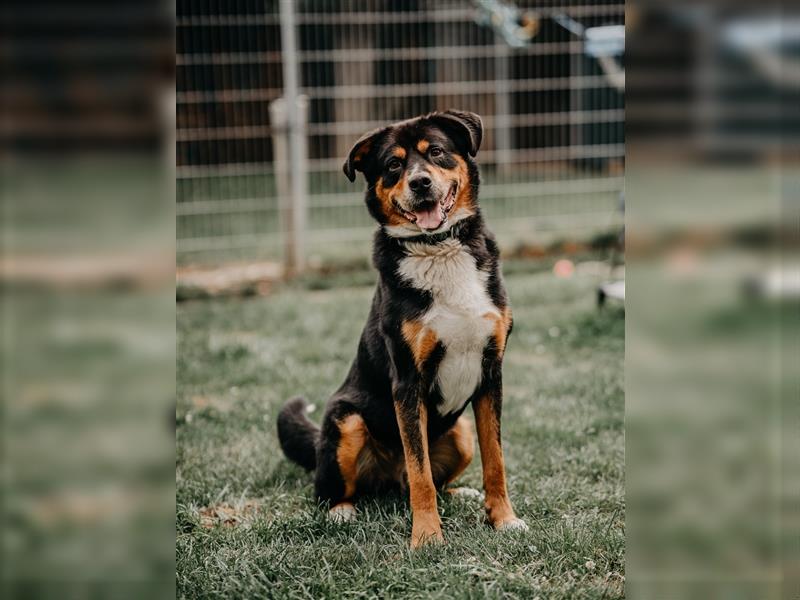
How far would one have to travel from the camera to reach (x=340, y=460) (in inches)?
118

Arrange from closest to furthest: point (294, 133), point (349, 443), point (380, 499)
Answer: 1. point (349, 443)
2. point (380, 499)
3. point (294, 133)

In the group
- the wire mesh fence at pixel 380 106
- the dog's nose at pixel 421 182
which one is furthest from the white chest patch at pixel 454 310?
the wire mesh fence at pixel 380 106

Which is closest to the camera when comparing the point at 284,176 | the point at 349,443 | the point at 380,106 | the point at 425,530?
the point at 425,530

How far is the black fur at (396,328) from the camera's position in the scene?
2.78 m

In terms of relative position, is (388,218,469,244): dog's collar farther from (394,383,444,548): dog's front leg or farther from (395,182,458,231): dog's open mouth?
(394,383,444,548): dog's front leg

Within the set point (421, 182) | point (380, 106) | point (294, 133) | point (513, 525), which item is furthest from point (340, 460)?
point (380, 106)

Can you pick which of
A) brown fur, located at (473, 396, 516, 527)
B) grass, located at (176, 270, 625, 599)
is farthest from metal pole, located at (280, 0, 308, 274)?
brown fur, located at (473, 396, 516, 527)

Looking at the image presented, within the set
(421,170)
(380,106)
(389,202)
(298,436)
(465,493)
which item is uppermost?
(380,106)

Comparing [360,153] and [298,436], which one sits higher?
[360,153]

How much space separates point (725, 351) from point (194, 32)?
6950 mm

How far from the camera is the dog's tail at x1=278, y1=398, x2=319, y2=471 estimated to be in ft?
11.1

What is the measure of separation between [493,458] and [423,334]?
1.75 ft

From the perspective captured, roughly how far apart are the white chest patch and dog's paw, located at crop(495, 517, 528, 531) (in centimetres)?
45

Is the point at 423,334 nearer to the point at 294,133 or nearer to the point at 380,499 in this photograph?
the point at 380,499
